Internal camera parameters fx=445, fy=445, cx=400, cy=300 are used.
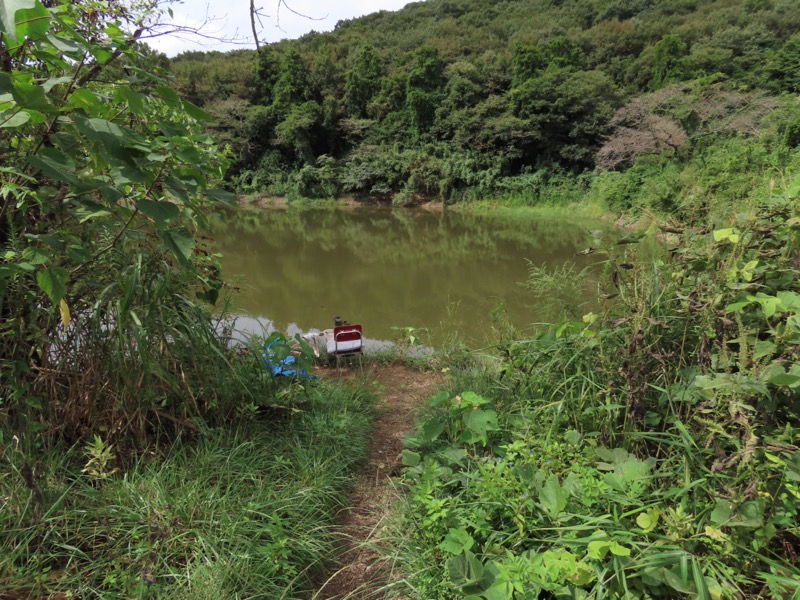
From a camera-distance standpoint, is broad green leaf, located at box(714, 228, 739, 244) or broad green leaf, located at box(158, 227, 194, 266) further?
broad green leaf, located at box(714, 228, 739, 244)

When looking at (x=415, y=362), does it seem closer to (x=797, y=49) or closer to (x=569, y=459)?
(x=569, y=459)

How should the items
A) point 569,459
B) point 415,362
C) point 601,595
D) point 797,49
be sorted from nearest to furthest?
point 601,595 → point 569,459 → point 415,362 → point 797,49

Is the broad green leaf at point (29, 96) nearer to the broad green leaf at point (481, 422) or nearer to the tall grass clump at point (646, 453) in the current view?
the tall grass clump at point (646, 453)

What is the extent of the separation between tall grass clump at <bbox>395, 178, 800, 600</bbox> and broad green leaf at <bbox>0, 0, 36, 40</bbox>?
1246mm

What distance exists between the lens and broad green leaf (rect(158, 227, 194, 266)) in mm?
947

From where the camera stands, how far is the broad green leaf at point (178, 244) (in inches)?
37.3

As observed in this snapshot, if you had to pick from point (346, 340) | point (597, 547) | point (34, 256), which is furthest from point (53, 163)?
point (346, 340)

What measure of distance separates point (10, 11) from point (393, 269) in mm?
6631

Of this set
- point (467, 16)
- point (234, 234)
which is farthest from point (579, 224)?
point (467, 16)

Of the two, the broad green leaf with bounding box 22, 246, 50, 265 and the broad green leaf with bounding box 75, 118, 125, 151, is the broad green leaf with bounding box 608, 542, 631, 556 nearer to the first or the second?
the broad green leaf with bounding box 75, 118, 125, 151

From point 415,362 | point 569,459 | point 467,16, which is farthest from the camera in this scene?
point 467,16

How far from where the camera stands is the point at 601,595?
92cm

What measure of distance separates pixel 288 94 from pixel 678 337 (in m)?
20.2

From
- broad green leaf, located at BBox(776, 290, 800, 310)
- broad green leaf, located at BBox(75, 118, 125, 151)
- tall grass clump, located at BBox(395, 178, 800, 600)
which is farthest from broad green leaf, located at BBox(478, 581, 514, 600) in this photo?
broad green leaf, located at BBox(75, 118, 125, 151)
